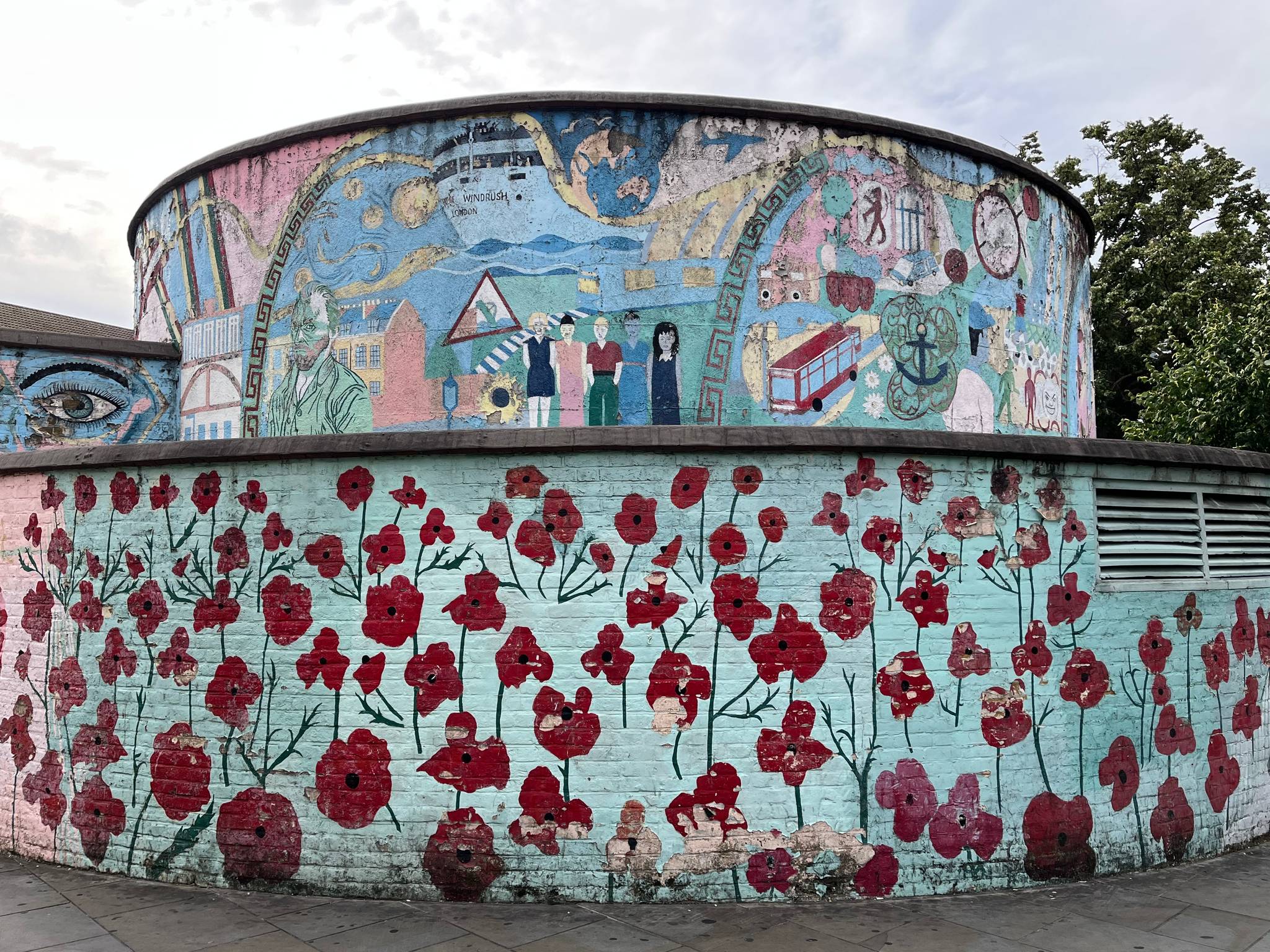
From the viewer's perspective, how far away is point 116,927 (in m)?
5.63

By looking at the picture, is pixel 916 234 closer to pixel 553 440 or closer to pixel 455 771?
pixel 553 440

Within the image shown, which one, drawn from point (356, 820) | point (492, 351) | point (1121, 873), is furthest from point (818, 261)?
point (356, 820)

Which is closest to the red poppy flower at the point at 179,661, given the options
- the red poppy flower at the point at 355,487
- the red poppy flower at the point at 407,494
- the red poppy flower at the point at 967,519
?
the red poppy flower at the point at 355,487

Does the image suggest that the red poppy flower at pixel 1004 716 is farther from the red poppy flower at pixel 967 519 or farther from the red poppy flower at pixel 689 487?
the red poppy flower at pixel 689 487

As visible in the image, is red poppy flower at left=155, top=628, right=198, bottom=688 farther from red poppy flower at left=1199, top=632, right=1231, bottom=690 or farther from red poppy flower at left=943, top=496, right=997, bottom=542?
red poppy flower at left=1199, top=632, right=1231, bottom=690

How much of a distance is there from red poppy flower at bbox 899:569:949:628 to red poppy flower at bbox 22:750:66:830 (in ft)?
19.7

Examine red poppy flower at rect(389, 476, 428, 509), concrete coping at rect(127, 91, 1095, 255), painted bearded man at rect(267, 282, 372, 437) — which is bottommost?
red poppy flower at rect(389, 476, 428, 509)

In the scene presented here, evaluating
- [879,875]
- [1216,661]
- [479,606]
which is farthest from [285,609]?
[1216,661]

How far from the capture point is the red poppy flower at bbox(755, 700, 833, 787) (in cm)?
612

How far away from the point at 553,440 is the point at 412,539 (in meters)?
1.12

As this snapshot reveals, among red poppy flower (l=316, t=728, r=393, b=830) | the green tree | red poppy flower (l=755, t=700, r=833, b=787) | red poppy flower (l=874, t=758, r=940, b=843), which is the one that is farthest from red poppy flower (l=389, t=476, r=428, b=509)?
the green tree

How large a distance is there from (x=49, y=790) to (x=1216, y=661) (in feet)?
28.2

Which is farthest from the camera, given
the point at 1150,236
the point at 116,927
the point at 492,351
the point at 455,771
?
the point at 1150,236

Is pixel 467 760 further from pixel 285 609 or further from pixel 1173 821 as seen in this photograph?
pixel 1173 821
